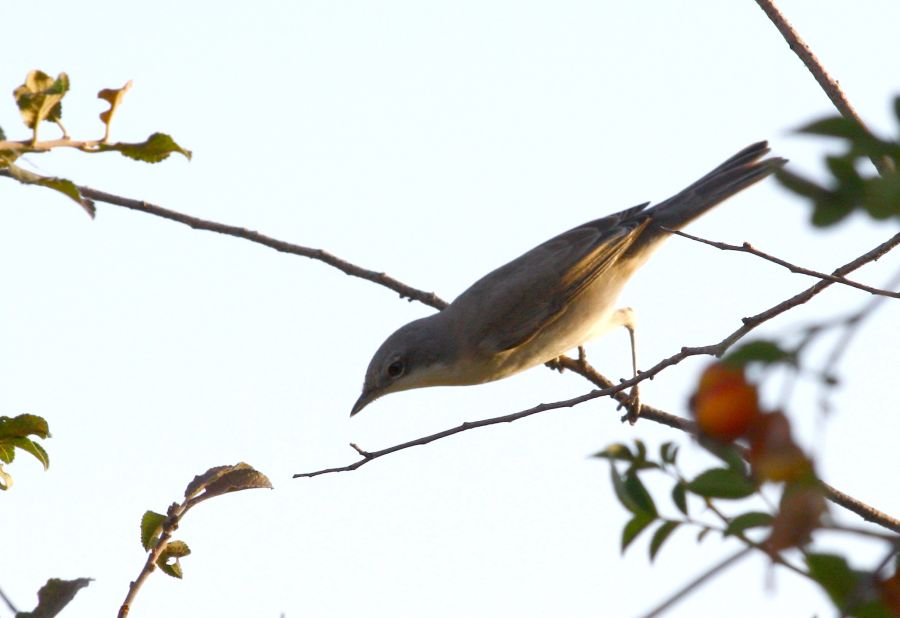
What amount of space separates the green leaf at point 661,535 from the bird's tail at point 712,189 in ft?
20.5

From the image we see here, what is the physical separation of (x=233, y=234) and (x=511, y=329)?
117 inches

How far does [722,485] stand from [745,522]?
2.3 inches

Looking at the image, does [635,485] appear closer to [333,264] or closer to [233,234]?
[233,234]

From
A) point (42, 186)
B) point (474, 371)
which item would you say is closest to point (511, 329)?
point (474, 371)

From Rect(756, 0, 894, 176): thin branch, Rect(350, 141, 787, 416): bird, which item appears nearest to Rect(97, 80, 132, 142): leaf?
Rect(756, 0, 894, 176): thin branch

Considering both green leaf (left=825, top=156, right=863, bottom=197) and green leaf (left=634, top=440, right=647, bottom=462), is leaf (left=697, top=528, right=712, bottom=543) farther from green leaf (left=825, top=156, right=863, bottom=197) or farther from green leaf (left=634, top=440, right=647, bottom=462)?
green leaf (left=825, top=156, right=863, bottom=197)

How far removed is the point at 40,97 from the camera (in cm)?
226

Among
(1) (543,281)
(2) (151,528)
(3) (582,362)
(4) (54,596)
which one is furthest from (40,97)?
(1) (543,281)

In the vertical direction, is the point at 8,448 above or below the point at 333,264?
below

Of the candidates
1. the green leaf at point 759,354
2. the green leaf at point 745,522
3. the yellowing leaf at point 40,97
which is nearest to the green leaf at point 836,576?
the green leaf at point 745,522

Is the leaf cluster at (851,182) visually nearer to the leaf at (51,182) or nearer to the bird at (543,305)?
the leaf at (51,182)

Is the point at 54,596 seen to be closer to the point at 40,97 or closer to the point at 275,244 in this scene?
the point at 40,97

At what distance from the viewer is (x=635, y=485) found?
54.4 inches

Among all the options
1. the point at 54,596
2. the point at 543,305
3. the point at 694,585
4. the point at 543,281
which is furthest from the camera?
the point at 543,281
